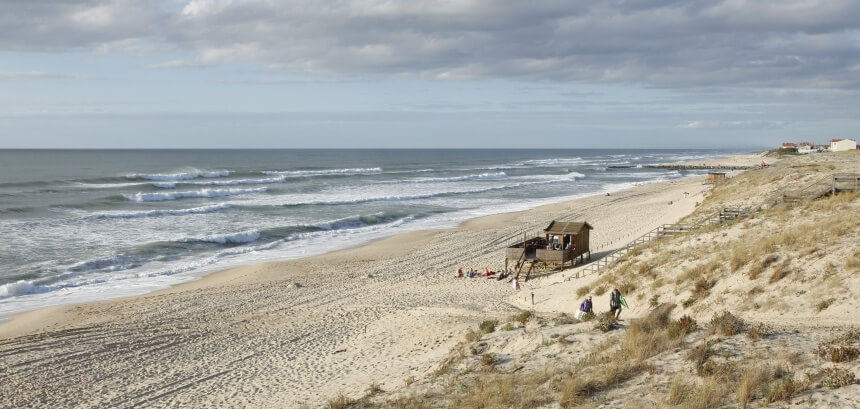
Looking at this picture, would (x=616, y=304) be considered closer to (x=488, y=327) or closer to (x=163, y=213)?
(x=488, y=327)

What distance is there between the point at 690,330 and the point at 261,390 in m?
8.75

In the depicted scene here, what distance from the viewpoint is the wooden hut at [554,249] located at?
79.5ft

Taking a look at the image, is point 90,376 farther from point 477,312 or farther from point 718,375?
point 718,375

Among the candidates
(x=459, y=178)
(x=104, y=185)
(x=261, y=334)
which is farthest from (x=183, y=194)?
(x=261, y=334)

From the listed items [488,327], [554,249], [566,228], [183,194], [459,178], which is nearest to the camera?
[488,327]

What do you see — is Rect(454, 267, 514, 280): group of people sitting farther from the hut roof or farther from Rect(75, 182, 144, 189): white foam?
Rect(75, 182, 144, 189): white foam

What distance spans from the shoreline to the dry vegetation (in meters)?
1.71

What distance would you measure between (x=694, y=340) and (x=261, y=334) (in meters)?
11.5

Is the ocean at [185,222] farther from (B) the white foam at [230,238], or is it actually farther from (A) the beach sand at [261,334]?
(A) the beach sand at [261,334]

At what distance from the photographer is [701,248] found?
1923 centimetres

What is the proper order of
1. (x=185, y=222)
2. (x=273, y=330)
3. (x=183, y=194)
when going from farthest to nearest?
(x=183, y=194), (x=185, y=222), (x=273, y=330)

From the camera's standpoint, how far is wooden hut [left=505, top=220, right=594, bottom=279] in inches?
954

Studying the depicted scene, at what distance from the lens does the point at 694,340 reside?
11398 millimetres

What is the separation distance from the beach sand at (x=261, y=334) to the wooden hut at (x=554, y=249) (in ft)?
3.93
